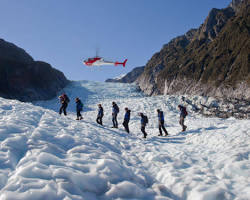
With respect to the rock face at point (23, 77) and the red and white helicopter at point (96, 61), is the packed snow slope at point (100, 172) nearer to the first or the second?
the red and white helicopter at point (96, 61)

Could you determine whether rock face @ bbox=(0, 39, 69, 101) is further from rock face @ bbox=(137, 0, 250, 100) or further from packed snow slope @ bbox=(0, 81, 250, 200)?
packed snow slope @ bbox=(0, 81, 250, 200)

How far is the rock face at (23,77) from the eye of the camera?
3772 centimetres

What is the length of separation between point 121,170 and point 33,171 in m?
2.38

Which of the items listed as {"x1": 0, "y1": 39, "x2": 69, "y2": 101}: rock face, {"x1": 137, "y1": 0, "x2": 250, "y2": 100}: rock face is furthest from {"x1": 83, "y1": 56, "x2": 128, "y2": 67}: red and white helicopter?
{"x1": 137, "y1": 0, "x2": 250, "y2": 100}: rock face

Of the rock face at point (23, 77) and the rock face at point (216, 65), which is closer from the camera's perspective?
the rock face at point (216, 65)

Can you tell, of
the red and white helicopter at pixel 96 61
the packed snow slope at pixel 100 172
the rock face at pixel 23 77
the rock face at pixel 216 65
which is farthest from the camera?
the rock face at pixel 23 77

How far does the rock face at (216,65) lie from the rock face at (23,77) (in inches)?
1135

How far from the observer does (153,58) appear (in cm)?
7300

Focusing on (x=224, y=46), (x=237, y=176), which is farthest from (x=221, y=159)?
(x=224, y=46)

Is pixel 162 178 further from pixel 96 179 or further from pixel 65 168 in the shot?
pixel 65 168

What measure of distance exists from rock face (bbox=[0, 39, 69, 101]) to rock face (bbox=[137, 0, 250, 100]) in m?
28.8

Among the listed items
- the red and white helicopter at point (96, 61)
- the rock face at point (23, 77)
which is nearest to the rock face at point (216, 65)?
the red and white helicopter at point (96, 61)

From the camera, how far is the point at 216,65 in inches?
1444

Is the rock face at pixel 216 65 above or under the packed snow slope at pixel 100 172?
above
